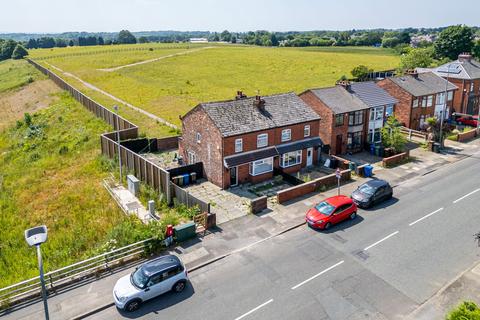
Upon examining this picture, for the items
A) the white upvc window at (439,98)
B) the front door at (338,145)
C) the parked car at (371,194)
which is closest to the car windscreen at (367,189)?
the parked car at (371,194)

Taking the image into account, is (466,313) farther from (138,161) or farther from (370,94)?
(370,94)

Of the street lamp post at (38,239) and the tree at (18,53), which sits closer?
the street lamp post at (38,239)

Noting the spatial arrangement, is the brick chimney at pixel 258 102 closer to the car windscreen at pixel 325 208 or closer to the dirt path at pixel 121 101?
the car windscreen at pixel 325 208

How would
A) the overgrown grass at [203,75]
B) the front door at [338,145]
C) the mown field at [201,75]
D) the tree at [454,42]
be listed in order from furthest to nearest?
the tree at [454,42] < the mown field at [201,75] < the overgrown grass at [203,75] < the front door at [338,145]

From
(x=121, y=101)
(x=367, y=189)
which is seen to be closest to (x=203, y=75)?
(x=121, y=101)

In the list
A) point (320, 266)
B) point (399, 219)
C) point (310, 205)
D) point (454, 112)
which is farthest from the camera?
point (454, 112)

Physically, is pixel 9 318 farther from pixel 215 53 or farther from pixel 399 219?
pixel 215 53

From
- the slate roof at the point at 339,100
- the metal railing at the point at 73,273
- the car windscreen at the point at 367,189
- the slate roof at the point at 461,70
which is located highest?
the slate roof at the point at 461,70

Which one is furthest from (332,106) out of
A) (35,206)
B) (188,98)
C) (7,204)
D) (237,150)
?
(188,98)

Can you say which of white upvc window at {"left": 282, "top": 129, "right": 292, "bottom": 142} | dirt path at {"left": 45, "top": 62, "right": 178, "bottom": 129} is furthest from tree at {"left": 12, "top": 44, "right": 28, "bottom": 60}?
white upvc window at {"left": 282, "top": 129, "right": 292, "bottom": 142}
